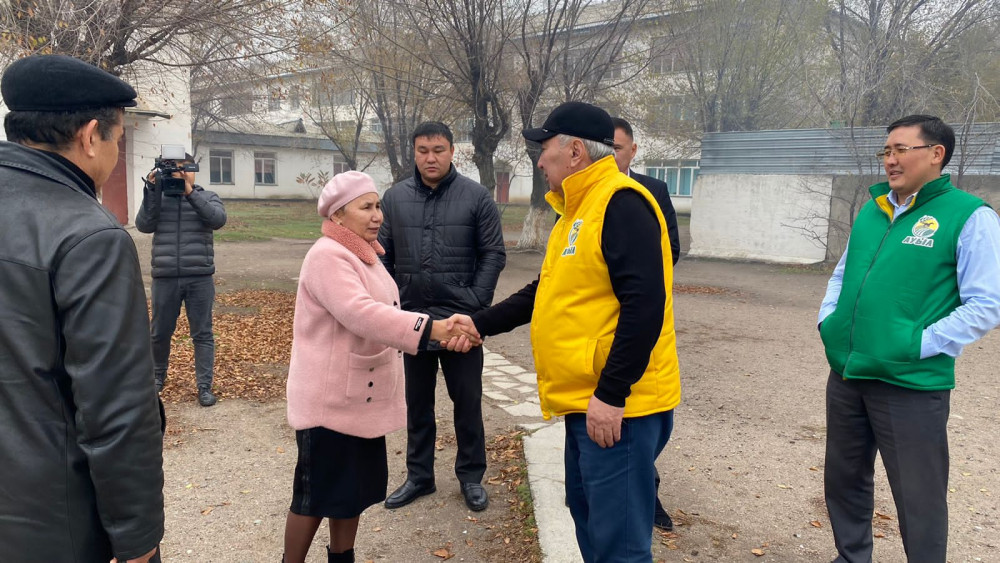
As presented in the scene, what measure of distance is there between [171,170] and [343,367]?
3715 millimetres

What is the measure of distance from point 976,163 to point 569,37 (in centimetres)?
961

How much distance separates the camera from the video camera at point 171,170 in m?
5.65

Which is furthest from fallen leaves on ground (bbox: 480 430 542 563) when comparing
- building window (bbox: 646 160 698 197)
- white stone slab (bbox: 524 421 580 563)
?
building window (bbox: 646 160 698 197)

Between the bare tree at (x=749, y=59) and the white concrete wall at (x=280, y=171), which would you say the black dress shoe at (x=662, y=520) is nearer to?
the bare tree at (x=749, y=59)

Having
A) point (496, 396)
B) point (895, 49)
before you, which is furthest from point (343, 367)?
point (895, 49)

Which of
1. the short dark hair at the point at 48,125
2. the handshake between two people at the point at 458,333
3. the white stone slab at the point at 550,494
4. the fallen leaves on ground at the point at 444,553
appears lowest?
the fallen leaves on ground at the point at 444,553

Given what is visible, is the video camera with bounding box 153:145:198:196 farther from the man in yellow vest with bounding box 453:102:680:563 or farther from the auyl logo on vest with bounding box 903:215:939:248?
the auyl logo on vest with bounding box 903:215:939:248

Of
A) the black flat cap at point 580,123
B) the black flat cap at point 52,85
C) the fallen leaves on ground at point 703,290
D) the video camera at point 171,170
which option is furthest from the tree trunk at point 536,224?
the black flat cap at point 52,85

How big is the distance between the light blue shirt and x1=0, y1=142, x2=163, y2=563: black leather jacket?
9.74ft

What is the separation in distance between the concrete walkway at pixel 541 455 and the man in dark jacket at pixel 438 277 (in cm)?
43

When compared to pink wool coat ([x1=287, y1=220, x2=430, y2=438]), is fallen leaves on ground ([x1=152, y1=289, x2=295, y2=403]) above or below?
Answer: below

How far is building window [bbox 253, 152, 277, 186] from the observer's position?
40062 millimetres

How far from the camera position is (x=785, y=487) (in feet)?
14.9

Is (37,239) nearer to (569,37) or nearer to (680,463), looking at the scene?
(680,463)
